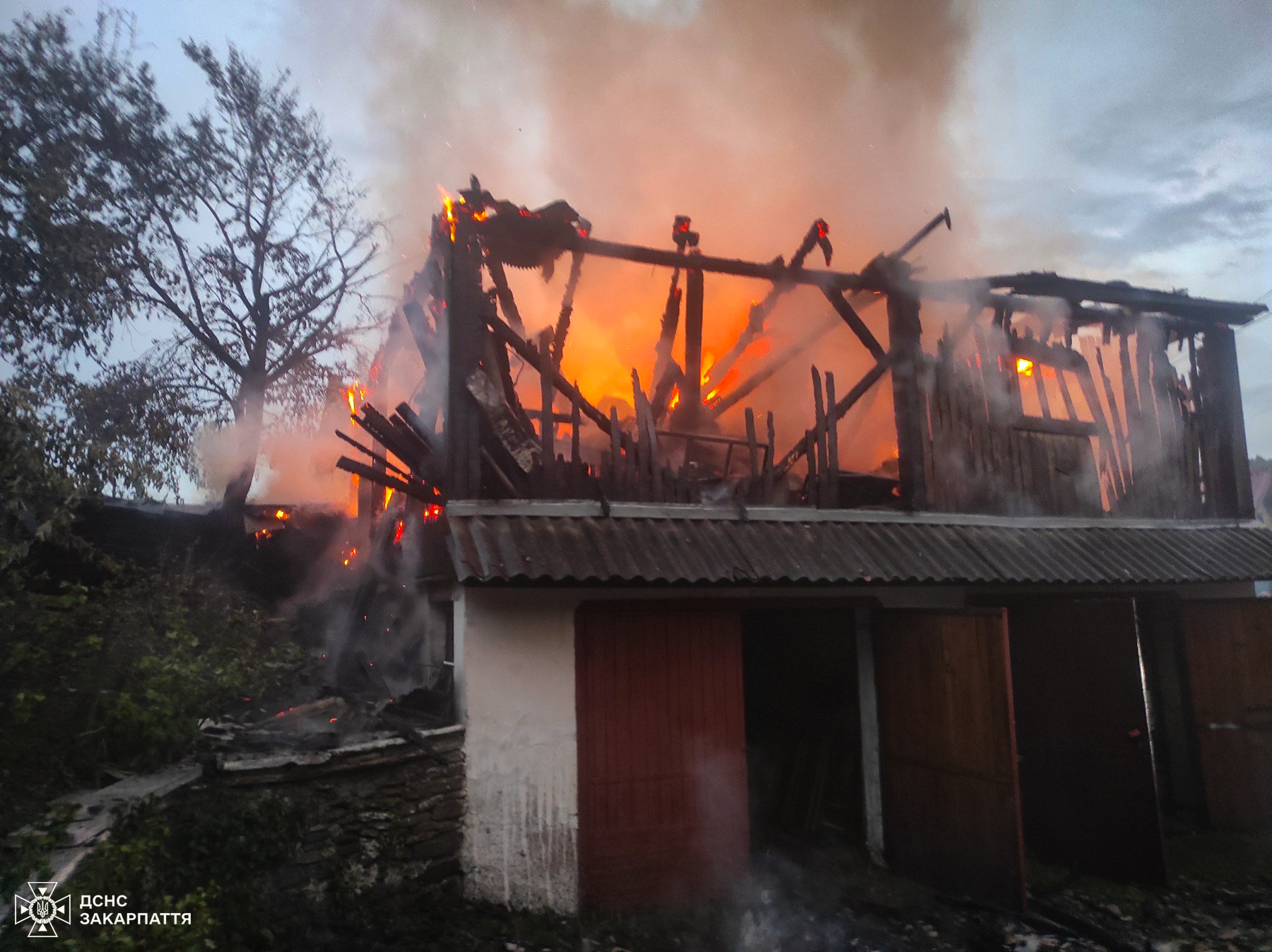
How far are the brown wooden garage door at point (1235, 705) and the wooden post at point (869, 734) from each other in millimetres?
4210

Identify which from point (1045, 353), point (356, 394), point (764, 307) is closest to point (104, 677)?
point (764, 307)

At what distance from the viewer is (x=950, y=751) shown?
7.24 metres

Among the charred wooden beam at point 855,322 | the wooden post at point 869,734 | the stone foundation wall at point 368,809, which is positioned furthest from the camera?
the charred wooden beam at point 855,322

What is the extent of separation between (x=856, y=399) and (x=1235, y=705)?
5635 mm

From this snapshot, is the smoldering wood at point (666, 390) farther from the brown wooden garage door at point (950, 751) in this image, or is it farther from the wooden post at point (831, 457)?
A: the brown wooden garage door at point (950, 751)

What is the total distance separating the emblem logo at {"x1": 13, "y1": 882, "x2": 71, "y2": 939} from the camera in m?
4.03

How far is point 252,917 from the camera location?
196 inches

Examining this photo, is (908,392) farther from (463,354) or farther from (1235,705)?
(463,354)

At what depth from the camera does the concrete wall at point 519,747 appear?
6406mm

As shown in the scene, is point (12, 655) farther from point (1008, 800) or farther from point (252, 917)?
point (1008, 800)

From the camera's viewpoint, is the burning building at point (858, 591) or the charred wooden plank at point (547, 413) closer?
the burning building at point (858, 591)

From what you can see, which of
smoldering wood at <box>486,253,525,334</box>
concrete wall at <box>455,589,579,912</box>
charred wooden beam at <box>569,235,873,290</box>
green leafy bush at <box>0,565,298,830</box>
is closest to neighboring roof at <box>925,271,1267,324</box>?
charred wooden beam at <box>569,235,873,290</box>

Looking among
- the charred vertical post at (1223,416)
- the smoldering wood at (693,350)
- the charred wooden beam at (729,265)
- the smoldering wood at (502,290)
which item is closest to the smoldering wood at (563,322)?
the smoldering wood at (502,290)

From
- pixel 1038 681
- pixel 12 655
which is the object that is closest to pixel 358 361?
pixel 12 655
